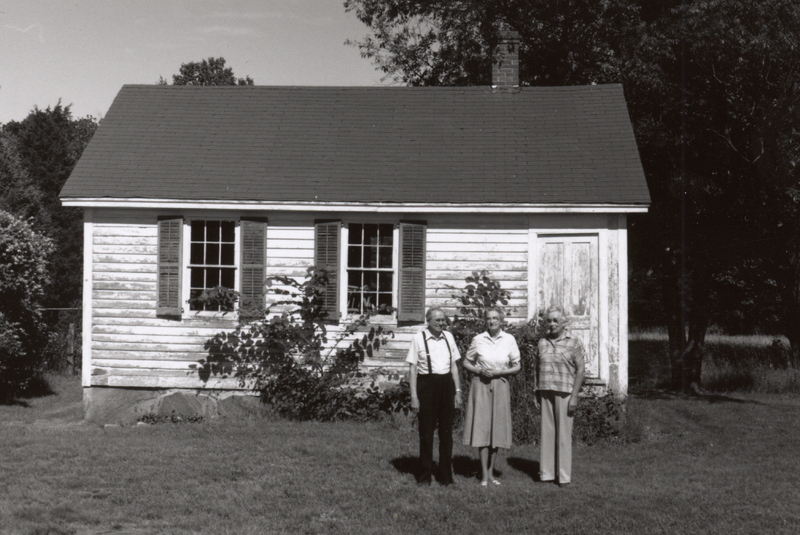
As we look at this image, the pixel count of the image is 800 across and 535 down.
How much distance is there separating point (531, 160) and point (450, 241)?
2091 mm

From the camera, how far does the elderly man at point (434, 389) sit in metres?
8.95

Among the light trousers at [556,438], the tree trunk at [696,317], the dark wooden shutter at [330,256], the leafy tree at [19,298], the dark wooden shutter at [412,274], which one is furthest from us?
the tree trunk at [696,317]

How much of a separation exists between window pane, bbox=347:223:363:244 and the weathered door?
Answer: 9.03 ft

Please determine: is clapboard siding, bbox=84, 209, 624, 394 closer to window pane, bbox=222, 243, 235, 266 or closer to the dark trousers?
window pane, bbox=222, 243, 235, 266

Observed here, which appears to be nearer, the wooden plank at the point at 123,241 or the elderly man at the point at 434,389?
the elderly man at the point at 434,389

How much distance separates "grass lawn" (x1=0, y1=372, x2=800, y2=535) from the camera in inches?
308

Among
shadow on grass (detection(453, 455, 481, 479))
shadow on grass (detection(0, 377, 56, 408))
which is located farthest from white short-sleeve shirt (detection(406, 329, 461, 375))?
shadow on grass (detection(0, 377, 56, 408))

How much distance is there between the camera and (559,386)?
9.01m

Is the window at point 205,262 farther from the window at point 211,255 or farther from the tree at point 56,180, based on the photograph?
the tree at point 56,180

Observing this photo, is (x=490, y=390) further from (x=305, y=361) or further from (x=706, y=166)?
(x=706, y=166)

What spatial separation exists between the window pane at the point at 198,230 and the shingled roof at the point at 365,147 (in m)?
0.47

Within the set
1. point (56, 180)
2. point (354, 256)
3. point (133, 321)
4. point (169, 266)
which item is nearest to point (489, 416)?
point (354, 256)

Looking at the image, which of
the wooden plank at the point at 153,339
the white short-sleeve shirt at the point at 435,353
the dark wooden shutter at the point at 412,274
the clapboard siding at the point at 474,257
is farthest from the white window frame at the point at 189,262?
the white short-sleeve shirt at the point at 435,353

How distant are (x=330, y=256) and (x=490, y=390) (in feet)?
16.9
